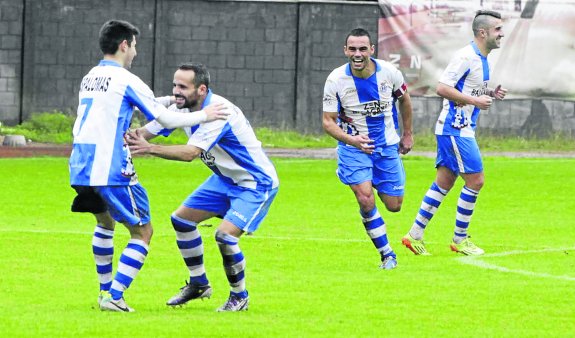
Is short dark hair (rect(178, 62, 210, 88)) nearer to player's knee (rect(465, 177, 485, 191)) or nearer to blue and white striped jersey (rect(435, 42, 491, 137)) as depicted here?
blue and white striped jersey (rect(435, 42, 491, 137))

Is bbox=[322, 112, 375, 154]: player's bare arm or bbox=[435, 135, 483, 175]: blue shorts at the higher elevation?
bbox=[322, 112, 375, 154]: player's bare arm

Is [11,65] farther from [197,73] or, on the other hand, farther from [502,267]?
[197,73]

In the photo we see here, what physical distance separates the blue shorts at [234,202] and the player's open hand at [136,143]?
783 mm

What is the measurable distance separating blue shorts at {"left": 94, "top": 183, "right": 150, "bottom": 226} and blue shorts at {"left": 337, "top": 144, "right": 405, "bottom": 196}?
3570mm

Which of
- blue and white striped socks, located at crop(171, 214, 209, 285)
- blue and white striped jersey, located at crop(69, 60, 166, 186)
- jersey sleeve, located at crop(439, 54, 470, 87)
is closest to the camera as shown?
blue and white striped jersey, located at crop(69, 60, 166, 186)

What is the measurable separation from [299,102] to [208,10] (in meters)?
2.76

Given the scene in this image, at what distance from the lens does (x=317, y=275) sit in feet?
42.5

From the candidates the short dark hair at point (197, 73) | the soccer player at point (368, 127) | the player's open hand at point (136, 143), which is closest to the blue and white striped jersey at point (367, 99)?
the soccer player at point (368, 127)

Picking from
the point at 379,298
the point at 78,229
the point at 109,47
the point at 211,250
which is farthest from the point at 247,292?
the point at 78,229

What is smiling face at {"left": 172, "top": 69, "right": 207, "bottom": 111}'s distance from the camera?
10750 mm

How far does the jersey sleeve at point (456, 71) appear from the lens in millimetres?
14781

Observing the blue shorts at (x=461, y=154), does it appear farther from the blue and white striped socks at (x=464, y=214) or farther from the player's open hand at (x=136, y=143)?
the player's open hand at (x=136, y=143)

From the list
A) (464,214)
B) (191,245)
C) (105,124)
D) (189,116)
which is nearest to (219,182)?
(191,245)

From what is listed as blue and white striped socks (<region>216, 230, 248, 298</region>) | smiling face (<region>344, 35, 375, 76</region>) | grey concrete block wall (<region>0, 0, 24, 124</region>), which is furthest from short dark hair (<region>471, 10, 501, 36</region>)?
grey concrete block wall (<region>0, 0, 24, 124</region>)
